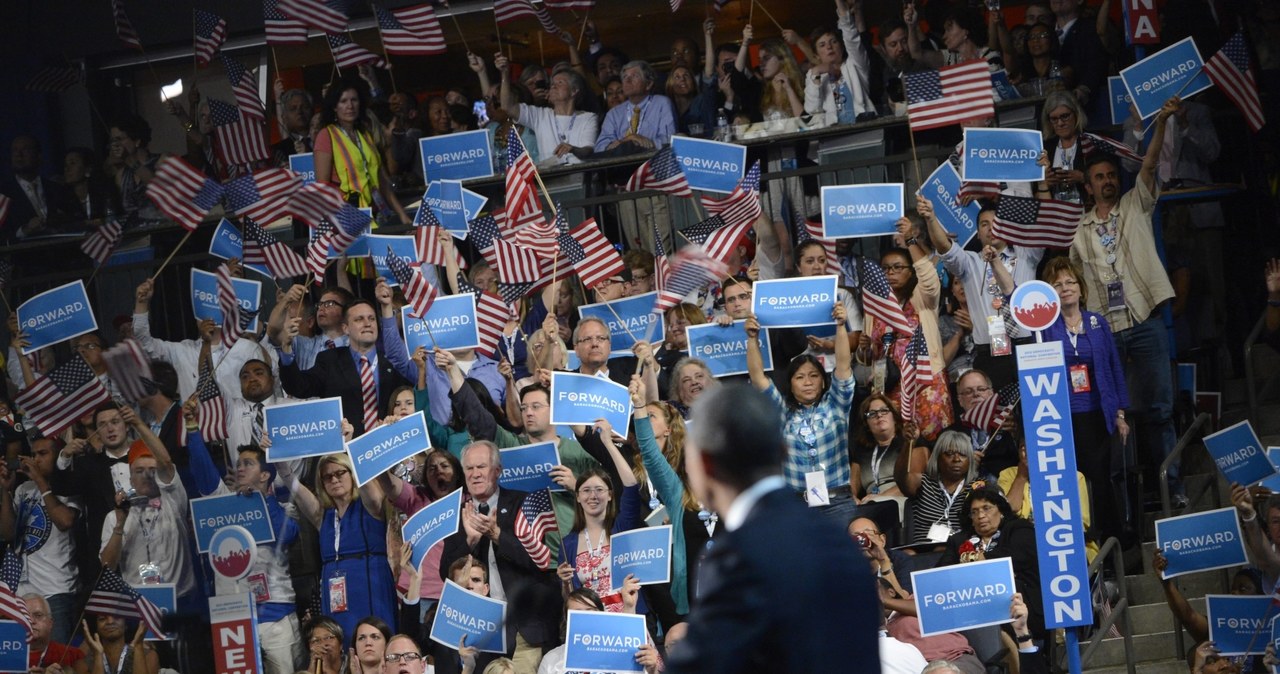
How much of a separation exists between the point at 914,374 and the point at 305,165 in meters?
4.98


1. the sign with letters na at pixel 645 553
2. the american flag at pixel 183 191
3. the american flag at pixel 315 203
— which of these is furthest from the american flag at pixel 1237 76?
the american flag at pixel 183 191

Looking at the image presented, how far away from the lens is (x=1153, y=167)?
10734mm

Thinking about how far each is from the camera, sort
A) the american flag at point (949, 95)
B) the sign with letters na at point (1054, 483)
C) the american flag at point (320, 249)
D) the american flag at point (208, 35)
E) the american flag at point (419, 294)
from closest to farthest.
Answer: the sign with letters na at point (1054, 483) < the american flag at point (419, 294) < the american flag at point (949, 95) < the american flag at point (320, 249) < the american flag at point (208, 35)

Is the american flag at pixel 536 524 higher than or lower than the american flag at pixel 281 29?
lower

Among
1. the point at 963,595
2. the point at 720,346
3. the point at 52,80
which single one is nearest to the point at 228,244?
the point at 720,346

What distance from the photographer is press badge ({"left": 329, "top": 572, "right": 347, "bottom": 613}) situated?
31.8ft

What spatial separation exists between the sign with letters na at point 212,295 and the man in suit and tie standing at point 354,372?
0.53 m

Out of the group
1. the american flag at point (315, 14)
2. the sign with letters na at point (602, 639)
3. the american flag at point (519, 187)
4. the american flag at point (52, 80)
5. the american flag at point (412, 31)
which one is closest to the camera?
the sign with letters na at point (602, 639)

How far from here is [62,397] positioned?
1109 centimetres

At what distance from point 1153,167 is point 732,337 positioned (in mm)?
2870

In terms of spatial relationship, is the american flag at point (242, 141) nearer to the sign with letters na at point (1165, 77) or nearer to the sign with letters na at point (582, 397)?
the sign with letters na at point (582, 397)

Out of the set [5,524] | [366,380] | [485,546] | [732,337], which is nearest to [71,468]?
[5,524]

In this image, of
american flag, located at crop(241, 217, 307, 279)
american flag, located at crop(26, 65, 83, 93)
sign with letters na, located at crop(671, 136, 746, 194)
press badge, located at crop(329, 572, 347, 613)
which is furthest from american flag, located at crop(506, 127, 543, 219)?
american flag, located at crop(26, 65, 83, 93)

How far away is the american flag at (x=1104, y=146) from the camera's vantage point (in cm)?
1084
